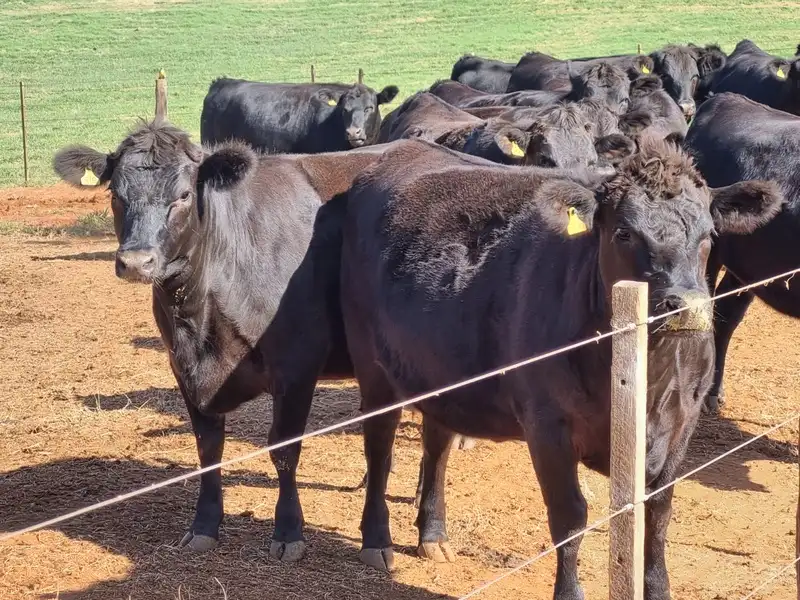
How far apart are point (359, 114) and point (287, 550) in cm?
1252

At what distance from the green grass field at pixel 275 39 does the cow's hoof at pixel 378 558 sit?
2361cm

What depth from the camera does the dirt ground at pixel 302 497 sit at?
225 inches

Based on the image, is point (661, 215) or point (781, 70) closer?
point (661, 215)

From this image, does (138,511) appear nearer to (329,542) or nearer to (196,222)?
(329,542)

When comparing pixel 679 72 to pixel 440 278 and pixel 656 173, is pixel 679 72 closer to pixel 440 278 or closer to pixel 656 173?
pixel 440 278

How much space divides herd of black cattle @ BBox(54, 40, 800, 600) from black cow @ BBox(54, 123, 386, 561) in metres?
0.01

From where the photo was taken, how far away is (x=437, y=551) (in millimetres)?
6062

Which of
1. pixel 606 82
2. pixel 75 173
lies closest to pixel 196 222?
pixel 75 173

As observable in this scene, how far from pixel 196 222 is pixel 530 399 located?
2276 millimetres

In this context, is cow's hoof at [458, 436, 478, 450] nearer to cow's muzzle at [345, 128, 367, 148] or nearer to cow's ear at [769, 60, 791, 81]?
cow's ear at [769, 60, 791, 81]

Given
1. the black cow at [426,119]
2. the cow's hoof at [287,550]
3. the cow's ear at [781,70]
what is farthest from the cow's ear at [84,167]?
the cow's ear at [781,70]

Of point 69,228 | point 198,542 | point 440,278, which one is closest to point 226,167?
point 440,278

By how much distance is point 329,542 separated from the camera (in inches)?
248

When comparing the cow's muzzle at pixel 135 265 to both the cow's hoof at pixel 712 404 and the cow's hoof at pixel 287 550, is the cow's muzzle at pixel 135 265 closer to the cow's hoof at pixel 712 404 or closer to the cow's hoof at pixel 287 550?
the cow's hoof at pixel 287 550
